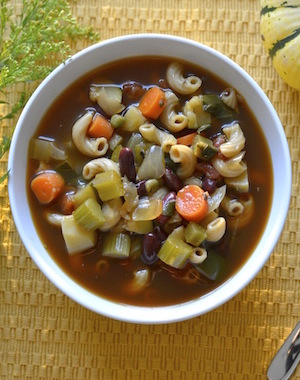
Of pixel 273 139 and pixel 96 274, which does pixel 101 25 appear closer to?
pixel 273 139

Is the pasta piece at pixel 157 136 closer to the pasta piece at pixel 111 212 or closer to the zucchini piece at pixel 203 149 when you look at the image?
the zucchini piece at pixel 203 149

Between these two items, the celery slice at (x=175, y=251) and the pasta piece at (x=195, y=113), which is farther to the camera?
the pasta piece at (x=195, y=113)

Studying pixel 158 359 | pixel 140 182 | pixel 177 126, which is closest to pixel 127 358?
pixel 158 359

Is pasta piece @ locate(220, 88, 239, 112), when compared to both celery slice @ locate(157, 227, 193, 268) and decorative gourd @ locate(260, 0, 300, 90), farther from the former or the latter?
celery slice @ locate(157, 227, 193, 268)

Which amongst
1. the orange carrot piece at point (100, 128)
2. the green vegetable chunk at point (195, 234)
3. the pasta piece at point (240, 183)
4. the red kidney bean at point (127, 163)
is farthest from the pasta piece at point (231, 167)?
the orange carrot piece at point (100, 128)

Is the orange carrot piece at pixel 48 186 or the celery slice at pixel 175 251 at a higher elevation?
the orange carrot piece at pixel 48 186

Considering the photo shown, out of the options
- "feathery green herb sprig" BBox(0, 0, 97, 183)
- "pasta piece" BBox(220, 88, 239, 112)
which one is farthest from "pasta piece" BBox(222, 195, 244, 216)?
"feathery green herb sprig" BBox(0, 0, 97, 183)

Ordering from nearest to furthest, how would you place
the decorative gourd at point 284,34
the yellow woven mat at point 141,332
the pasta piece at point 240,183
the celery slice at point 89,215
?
the celery slice at point 89,215 < the pasta piece at point 240,183 < the decorative gourd at point 284,34 < the yellow woven mat at point 141,332
